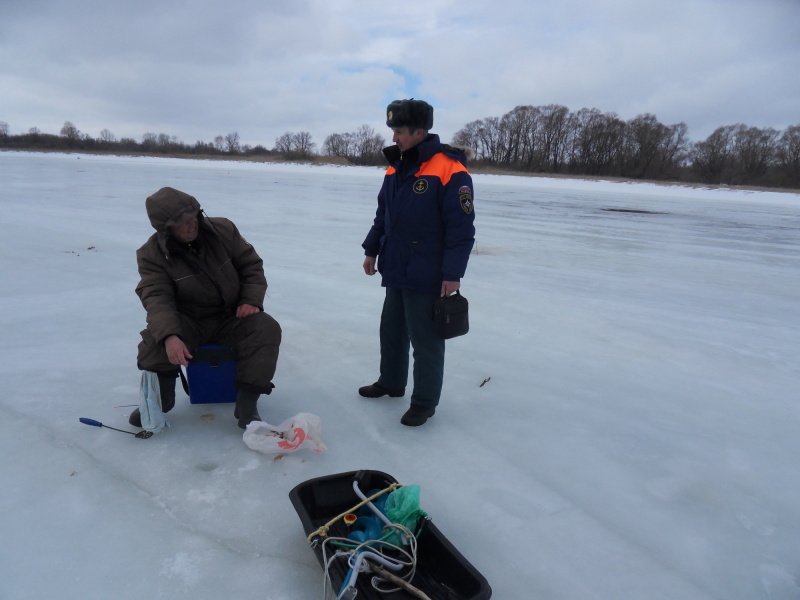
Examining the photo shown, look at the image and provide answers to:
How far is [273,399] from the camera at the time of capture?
2.87m

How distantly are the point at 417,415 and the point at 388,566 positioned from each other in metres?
1.06

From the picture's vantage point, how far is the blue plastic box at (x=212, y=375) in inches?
98.4

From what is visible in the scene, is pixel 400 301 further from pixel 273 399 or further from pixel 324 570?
pixel 324 570

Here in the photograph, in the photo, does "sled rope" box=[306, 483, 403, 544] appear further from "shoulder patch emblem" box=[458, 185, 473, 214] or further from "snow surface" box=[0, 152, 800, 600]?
"shoulder patch emblem" box=[458, 185, 473, 214]

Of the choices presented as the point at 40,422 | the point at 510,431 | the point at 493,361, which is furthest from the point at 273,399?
the point at 493,361

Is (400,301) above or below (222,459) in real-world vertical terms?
above

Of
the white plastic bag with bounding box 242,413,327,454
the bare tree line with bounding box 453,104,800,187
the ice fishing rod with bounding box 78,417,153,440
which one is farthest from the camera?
the bare tree line with bounding box 453,104,800,187

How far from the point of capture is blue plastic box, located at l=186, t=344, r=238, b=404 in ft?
8.20

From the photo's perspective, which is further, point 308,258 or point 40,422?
point 308,258

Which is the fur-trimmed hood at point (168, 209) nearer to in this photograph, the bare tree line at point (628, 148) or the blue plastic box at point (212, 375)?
the blue plastic box at point (212, 375)

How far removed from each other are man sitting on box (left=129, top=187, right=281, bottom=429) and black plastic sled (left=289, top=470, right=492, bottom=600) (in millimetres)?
762

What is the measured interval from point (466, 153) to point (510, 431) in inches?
56.7

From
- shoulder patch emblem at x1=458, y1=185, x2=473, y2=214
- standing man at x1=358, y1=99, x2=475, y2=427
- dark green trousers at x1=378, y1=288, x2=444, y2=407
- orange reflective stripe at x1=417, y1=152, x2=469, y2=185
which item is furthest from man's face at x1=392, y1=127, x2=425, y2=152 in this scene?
dark green trousers at x1=378, y1=288, x2=444, y2=407

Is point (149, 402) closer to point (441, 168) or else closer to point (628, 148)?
point (441, 168)
